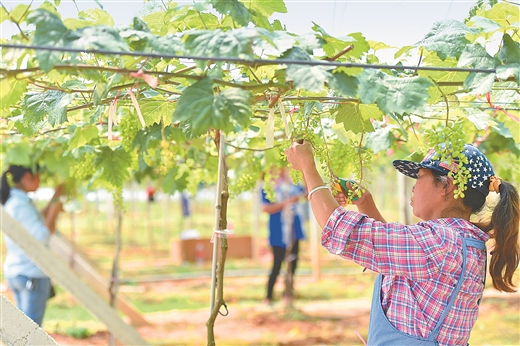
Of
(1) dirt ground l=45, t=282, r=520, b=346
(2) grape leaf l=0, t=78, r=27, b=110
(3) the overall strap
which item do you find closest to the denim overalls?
(3) the overall strap

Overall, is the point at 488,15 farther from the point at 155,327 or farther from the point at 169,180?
the point at 155,327

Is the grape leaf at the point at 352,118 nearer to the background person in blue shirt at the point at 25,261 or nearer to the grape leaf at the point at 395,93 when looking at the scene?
the grape leaf at the point at 395,93

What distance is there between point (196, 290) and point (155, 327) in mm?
2711

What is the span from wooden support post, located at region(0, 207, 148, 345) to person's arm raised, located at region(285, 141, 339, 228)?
1833 millimetres

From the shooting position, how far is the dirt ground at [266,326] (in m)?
5.82

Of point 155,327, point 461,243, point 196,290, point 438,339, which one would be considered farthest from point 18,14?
point 196,290

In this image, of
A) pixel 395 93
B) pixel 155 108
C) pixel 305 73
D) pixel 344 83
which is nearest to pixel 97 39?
pixel 305 73

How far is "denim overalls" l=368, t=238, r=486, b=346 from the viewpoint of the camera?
1.79 meters

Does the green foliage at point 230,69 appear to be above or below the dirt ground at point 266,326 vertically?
above

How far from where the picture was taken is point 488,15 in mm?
1710

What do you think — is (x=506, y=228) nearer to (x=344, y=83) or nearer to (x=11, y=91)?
(x=344, y=83)

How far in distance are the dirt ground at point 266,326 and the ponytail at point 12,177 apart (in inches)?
67.3

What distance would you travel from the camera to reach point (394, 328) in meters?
1.85

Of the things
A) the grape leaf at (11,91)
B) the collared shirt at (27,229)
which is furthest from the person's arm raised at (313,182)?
the collared shirt at (27,229)
